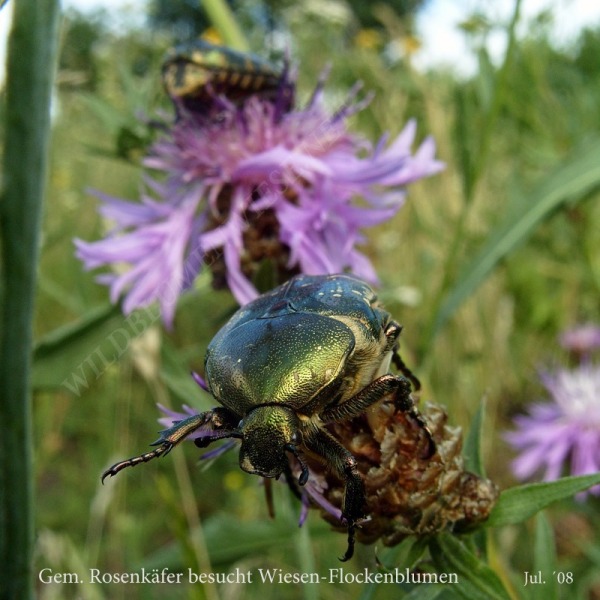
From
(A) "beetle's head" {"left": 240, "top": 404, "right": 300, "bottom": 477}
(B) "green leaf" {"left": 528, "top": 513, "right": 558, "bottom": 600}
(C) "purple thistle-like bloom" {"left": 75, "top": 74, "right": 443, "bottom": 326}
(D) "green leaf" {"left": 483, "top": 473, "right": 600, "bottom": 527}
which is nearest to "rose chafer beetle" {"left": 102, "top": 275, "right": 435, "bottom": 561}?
(A) "beetle's head" {"left": 240, "top": 404, "right": 300, "bottom": 477}

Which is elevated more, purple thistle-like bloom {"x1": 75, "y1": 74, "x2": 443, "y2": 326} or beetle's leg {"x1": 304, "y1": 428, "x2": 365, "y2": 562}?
purple thistle-like bloom {"x1": 75, "y1": 74, "x2": 443, "y2": 326}

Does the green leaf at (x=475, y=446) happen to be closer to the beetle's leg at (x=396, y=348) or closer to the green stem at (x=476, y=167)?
the beetle's leg at (x=396, y=348)

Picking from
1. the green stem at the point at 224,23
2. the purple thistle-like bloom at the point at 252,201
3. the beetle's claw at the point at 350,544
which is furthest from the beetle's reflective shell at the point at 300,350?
the green stem at the point at 224,23

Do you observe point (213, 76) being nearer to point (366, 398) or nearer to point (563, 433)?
point (366, 398)

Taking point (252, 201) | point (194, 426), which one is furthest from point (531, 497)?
point (252, 201)

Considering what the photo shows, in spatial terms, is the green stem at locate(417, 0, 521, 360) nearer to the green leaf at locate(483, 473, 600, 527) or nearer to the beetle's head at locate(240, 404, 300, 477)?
the green leaf at locate(483, 473, 600, 527)

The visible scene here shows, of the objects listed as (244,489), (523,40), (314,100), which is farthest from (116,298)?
(523,40)

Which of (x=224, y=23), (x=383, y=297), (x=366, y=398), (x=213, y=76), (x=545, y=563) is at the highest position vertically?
(x=224, y=23)
